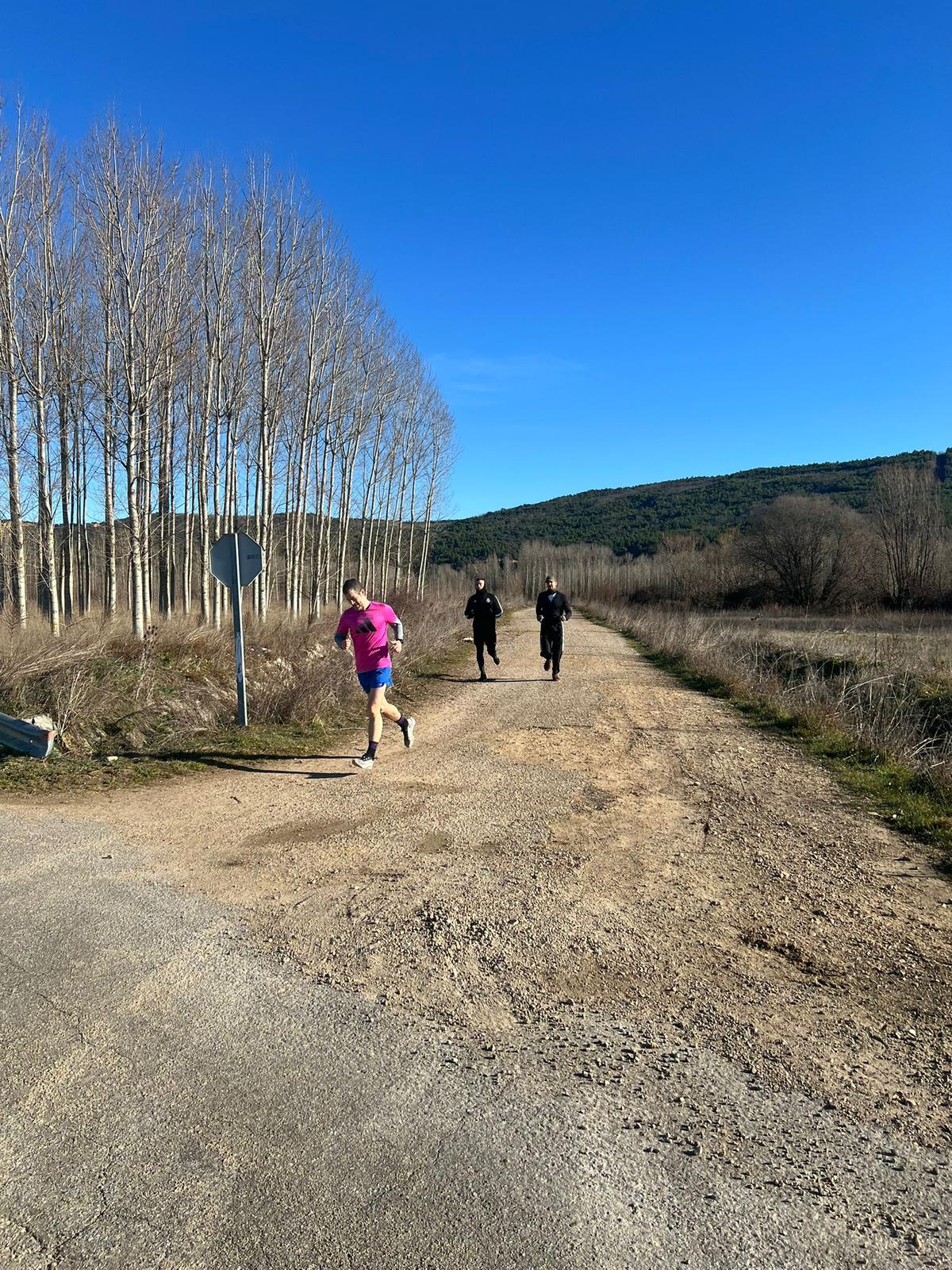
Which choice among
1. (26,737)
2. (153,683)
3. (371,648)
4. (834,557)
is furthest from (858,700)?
(834,557)

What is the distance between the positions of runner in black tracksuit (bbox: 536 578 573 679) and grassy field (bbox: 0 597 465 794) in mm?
3220

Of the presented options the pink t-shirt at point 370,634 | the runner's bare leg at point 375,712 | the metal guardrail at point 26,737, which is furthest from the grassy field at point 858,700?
the metal guardrail at point 26,737

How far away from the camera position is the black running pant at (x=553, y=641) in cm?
1503

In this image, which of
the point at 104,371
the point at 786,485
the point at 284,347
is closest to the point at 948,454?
the point at 786,485

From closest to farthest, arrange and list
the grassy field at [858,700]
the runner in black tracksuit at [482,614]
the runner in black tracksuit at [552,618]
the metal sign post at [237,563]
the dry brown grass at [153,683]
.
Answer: the grassy field at [858,700], the dry brown grass at [153,683], the metal sign post at [237,563], the runner in black tracksuit at [482,614], the runner in black tracksuit at [552,618]

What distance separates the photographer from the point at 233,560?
9.44 meters

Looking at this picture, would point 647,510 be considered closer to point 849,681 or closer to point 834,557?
point 834,557

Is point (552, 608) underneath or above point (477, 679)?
above

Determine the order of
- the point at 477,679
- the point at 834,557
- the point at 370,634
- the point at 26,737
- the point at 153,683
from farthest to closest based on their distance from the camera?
the point at 834,557 < the point at 477,679 < the point at 153,683 < the point at 370,634 < the point at 26,737

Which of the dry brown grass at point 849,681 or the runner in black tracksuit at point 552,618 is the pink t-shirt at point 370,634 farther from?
the runner in black tracksuit at point 552,618

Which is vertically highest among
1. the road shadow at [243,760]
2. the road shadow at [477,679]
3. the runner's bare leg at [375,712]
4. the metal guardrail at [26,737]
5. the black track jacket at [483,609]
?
the black track jacket at [483,609]

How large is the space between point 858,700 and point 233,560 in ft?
29.4

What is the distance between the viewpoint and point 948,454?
10481 centimetres

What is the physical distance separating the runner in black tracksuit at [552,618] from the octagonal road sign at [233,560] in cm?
657
